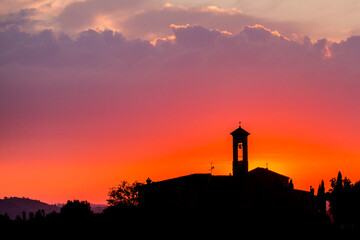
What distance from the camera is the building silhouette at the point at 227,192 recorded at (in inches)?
3314

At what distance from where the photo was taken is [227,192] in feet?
289

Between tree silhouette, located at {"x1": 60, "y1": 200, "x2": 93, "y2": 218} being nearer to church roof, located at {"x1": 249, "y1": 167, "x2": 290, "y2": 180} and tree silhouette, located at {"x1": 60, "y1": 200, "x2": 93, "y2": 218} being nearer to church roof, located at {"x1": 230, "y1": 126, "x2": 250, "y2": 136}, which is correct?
church roof, located at {"x1": 249, "y1": 167, "x2": 290, "y2": 180}

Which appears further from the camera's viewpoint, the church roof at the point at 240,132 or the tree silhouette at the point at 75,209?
the tree silhouette at the point at 75,209

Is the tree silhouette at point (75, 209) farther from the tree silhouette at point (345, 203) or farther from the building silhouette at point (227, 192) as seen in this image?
the tree silhouette at point (345, 203)

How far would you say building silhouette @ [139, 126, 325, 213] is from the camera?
3314 inches

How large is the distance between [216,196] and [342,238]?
24.0 meters

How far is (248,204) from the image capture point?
8750 cm

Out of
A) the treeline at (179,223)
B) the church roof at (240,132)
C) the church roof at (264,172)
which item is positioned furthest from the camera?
the church roof at (264,172)

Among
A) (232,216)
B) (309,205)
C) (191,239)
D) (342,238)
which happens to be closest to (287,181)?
(309,205)

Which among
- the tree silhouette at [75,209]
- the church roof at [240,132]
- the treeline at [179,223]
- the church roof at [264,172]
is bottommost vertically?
the treeline at [179,223]

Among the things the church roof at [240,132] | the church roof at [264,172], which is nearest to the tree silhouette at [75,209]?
the church roof at [264,172]

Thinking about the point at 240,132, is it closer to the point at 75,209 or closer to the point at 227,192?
the point at 227,192

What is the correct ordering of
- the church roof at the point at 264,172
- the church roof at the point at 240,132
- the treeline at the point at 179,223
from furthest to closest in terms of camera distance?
the church roof at the point at 264,172 < the church roof at the point at 240,132 < the treeline at the point at 179,223

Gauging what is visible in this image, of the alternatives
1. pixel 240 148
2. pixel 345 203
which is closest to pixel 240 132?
pixel 240 148
